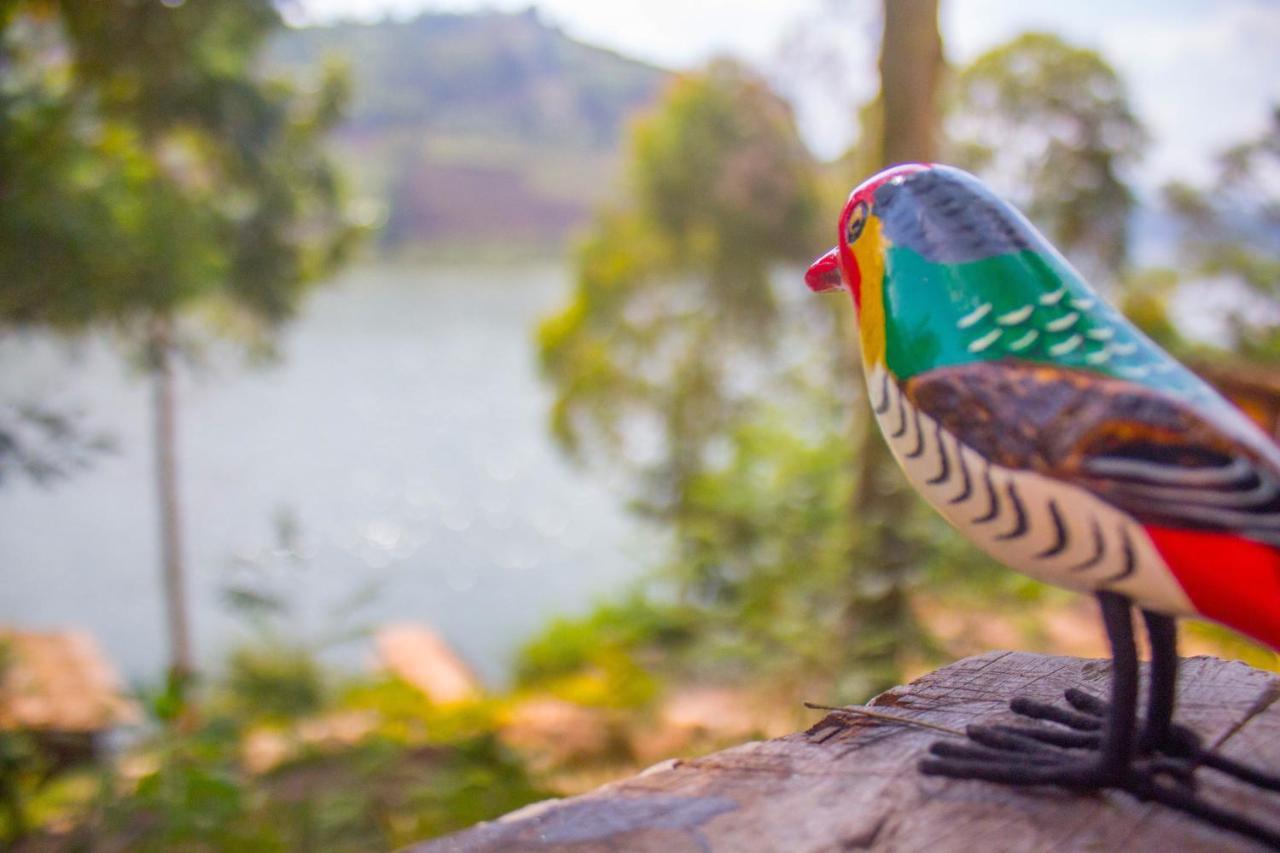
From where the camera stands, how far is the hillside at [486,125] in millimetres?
11789

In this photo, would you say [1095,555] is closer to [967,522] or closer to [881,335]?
[967,522]

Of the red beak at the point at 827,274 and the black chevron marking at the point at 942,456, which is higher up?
the red beak at the point at 827,274

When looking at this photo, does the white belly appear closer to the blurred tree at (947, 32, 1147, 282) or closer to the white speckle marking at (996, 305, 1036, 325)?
the white speckle marking at (996, 305, 1036, 325)

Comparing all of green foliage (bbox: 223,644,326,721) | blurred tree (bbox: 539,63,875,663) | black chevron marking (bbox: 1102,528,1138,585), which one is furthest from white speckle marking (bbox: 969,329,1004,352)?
blurred tree (bbox: 539,63,875,663)

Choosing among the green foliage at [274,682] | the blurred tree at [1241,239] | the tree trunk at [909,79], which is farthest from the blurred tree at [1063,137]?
the green foliage at [274,682]

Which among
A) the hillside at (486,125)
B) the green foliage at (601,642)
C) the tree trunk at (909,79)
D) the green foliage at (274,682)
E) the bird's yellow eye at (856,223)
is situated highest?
the hillside at (486,125)

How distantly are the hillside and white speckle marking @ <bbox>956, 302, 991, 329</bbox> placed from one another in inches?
387

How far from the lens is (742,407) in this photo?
7.39m

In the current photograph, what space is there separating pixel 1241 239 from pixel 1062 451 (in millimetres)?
5454

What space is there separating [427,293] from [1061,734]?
13.5 m

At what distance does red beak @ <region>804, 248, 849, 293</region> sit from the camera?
127 cm

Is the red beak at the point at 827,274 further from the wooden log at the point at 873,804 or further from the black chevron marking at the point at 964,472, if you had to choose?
the wooden log at the point at 873,804

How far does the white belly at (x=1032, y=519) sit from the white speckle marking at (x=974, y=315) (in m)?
0.10

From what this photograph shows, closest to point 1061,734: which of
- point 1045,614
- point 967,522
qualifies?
point 967,522
